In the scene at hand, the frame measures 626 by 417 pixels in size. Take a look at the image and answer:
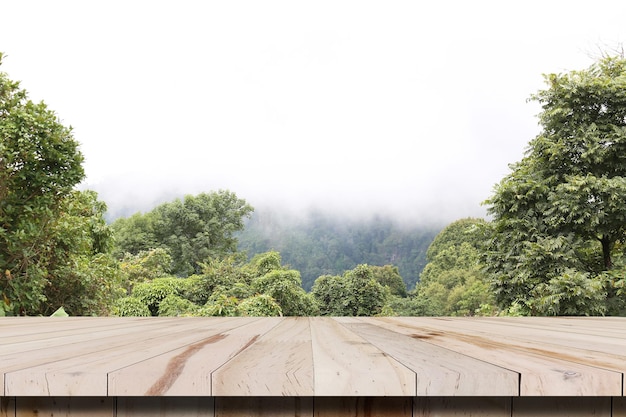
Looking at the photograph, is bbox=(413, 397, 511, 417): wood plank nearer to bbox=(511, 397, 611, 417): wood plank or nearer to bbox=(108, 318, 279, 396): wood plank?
bbox=(511, 397, 611, 417): wood plank

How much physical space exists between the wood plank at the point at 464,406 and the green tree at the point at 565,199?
474 centimetres

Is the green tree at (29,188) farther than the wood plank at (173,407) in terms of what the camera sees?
Yes

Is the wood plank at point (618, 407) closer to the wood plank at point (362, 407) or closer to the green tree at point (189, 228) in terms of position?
the wood plank at point (362, 407)

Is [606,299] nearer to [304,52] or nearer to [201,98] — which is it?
[201,98]

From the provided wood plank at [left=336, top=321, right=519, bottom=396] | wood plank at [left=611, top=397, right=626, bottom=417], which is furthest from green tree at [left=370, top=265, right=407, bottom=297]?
wood plank at [left=336, top=321, right=519, bottom=396]

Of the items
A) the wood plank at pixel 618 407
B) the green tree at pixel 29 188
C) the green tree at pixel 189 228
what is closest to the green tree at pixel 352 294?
the green tree at pixel 189 228

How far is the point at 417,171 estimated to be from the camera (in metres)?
32.4

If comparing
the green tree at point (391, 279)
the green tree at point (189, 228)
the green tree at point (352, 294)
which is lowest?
the green tree at point (391, 279)

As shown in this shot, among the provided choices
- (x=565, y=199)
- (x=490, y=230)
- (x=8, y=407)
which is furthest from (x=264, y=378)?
(x=490, y=230)

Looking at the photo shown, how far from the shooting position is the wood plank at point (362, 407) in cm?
61

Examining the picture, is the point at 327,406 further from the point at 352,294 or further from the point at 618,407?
the point at 352,294

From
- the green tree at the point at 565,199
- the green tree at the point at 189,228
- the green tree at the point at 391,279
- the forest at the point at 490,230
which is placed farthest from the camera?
the green tree at the point at 189,228

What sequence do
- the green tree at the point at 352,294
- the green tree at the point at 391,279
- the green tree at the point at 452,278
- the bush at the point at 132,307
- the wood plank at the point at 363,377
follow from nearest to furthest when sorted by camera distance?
the wood plank at the point at 363,377 < the bush at the point at 132,307 < the green tree at the point at 352,294 < the green tree at the point at 452,278 < the green tree at the point at 391,279

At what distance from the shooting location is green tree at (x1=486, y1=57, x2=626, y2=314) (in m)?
4.99
